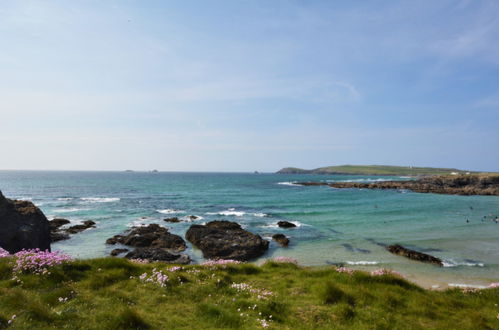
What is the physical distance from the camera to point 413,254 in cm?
2250

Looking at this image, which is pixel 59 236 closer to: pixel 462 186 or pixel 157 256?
pixel 157 256

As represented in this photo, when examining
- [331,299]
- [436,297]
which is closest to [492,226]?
[436,297]

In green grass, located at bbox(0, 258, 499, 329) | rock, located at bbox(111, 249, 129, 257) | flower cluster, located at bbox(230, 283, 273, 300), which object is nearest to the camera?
green grass, located at bbox(0, 258, 499, 329)

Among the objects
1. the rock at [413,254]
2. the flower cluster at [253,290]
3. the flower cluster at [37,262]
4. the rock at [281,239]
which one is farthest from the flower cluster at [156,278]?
the rock at [413,254]

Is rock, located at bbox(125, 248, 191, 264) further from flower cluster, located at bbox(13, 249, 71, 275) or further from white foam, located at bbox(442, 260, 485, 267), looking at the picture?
white foam, located at bbox(442, 260, 485, 267)

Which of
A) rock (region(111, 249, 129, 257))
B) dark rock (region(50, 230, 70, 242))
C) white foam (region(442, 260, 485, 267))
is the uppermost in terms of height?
white foam (region(442, 260, 485, 267))

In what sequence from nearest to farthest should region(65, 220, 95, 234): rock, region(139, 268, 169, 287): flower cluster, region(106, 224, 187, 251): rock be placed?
1. region(139, 268, 169, 287): flower cluster
2. region(106, 224, 187, 251): rock
3. region(65, 220, 95, 234): rock

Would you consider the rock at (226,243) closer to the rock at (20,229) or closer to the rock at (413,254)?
the rock at (413,254)

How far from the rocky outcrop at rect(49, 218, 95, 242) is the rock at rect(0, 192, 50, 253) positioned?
6273 mm

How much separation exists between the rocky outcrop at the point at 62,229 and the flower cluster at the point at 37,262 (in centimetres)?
2332

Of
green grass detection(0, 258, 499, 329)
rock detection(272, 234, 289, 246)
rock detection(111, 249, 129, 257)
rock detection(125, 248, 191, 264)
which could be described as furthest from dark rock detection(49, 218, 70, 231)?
green grass detection(0, 258, 499, 329)

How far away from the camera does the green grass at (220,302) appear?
24.7 feet

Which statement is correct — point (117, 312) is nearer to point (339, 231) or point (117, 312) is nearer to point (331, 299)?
point (331, 299)

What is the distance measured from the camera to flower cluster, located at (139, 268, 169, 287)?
1031 cm
